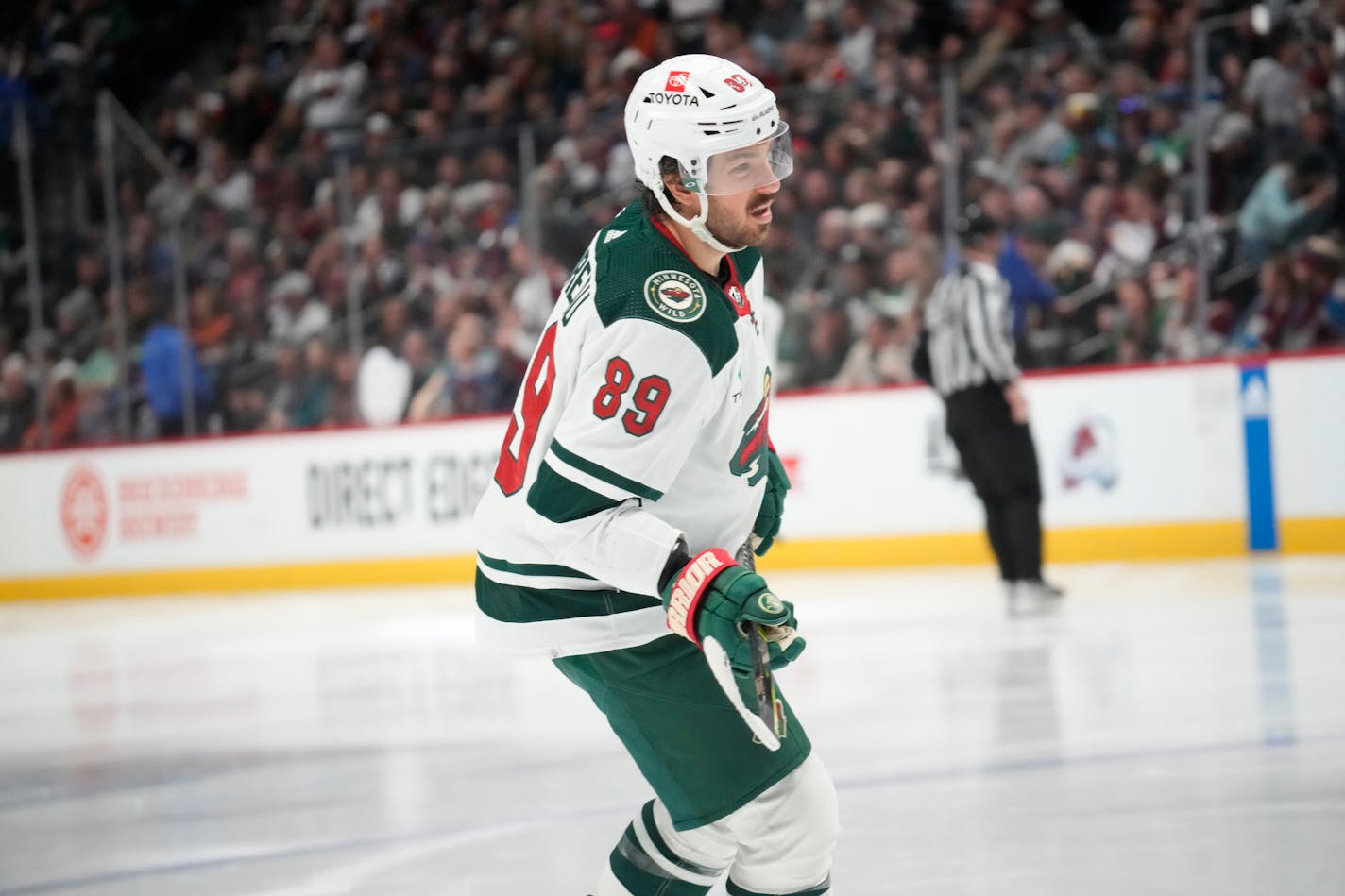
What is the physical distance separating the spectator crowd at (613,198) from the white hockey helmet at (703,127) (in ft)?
21.6

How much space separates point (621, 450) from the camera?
2141mm

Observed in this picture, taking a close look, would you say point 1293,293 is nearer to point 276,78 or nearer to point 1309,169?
point 1309,169

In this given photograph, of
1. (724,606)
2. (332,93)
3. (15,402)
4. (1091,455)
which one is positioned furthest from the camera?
(332,93)

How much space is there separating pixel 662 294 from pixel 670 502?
0.97 feet

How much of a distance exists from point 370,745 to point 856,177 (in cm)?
516

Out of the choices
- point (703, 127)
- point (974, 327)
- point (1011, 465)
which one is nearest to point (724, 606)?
point (703, 127)

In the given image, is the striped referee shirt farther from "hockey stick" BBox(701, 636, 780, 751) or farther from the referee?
"hockey stick" BBox(701, 636, 780, 751)

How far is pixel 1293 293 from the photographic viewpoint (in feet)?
28.2

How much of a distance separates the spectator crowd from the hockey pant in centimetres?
671

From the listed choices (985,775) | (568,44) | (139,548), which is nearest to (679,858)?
(985,775)

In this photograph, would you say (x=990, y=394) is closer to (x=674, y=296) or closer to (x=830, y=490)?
(x=830, y=490)

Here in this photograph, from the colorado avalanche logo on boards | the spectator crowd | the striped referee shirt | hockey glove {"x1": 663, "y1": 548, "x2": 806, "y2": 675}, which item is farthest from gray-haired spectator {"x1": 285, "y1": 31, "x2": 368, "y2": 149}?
hockey glove {"x1": 663, "y1": 548, "x2": 806, "y2": 675}

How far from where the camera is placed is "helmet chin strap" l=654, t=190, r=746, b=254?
7.62 feet

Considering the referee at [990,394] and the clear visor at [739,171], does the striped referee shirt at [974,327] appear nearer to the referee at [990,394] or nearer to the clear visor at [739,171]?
the referee at [990,394]
